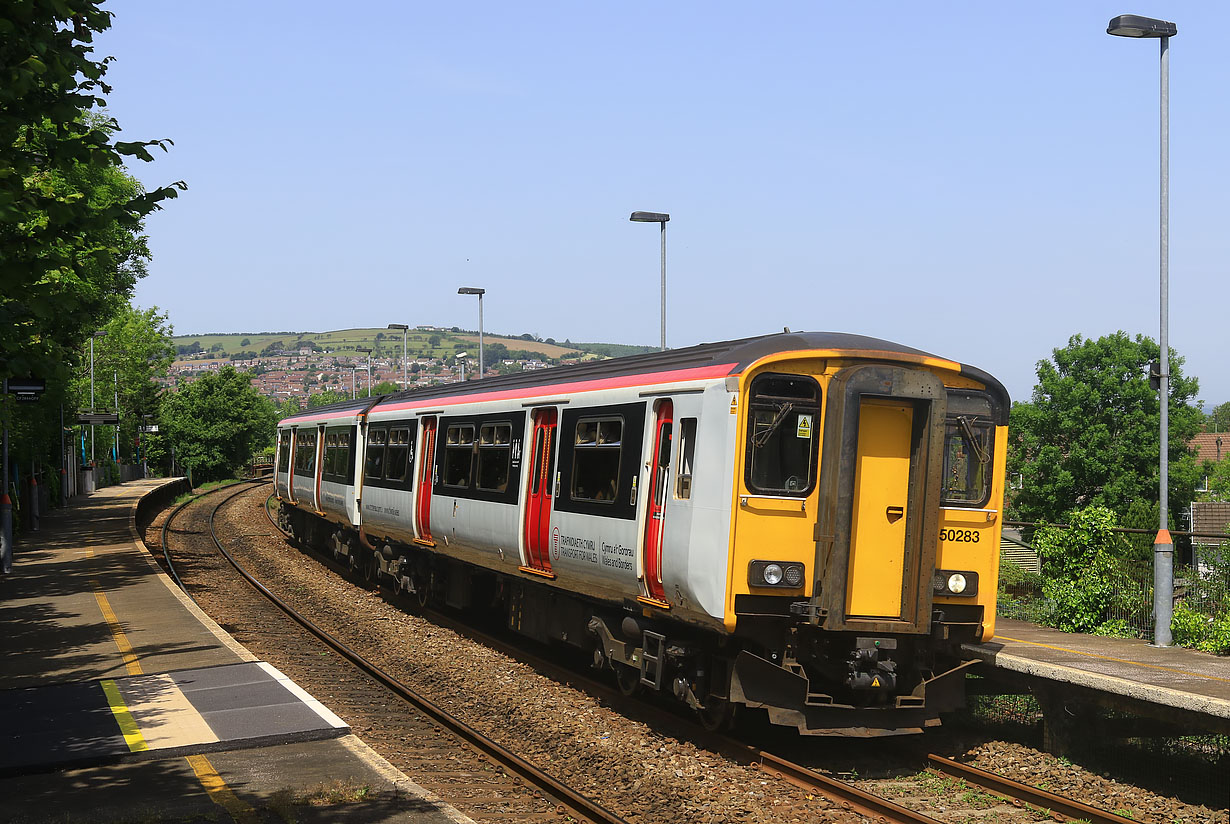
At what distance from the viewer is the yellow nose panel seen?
30.7 feet

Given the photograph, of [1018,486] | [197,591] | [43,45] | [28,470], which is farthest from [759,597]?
[1018,486]

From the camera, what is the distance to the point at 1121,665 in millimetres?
10180

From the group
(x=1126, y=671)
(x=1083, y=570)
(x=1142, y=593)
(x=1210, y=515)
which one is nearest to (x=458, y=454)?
(x=1083, y=570)

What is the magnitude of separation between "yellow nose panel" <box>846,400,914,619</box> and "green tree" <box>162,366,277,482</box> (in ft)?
218

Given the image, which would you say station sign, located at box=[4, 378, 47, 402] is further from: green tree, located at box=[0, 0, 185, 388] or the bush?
the bush

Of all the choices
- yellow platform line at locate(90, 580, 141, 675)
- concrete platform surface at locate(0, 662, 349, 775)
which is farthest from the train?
yellow platform line at locate(90, 580, 141, 675)

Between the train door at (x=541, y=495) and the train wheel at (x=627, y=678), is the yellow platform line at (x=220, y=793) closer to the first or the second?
the train wheel at (x=627, y=678)

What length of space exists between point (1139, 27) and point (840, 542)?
7605 mm

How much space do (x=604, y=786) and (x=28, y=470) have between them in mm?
31571

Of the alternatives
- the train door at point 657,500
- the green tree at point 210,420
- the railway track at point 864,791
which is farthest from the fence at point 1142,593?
the green tree at point 210,420

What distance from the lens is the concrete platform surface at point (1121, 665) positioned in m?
8.51

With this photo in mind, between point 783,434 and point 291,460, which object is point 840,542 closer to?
point 783,434

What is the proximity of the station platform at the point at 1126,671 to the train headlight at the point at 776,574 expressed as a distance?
2.40m

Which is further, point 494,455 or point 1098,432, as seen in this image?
point 1098,432
